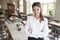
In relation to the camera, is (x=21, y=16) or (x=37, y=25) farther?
(x=21, y=16)

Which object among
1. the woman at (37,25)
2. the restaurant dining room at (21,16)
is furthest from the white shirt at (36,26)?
the restaurant dining room at (21,16)

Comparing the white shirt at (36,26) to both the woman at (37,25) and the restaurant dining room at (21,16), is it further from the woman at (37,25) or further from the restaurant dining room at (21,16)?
the restaurant dining room at (21,16)

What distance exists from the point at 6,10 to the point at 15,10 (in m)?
0.38

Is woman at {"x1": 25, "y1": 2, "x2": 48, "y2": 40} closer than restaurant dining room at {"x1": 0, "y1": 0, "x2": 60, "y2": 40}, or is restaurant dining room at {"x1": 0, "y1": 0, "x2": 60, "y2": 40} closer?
woman at {"x1": 25, "y1": 2, "x2": 48, "y2": 40}

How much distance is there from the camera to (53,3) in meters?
6.22

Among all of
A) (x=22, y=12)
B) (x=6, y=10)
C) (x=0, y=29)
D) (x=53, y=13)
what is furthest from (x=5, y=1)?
(x=53, y=13)

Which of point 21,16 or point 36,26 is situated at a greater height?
point 36,26

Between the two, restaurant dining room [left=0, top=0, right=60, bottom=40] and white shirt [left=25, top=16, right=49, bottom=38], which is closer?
white shirt [left=25, top=16, right=49, bottom=38]

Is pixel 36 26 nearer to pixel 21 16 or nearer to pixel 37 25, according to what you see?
pixel 37 25

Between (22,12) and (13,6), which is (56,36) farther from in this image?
(13,6)

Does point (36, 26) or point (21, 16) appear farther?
point (21, 16)

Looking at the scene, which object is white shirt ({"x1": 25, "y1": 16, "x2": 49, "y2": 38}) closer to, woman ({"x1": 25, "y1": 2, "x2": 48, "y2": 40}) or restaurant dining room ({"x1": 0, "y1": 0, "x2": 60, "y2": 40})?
woman ({"x1": 25, "y1": 2, "x2": 48, "y2": 40})

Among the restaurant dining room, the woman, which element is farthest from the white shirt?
the restaurant dining room

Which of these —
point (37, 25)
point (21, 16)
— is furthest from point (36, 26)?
point (21, 16)
